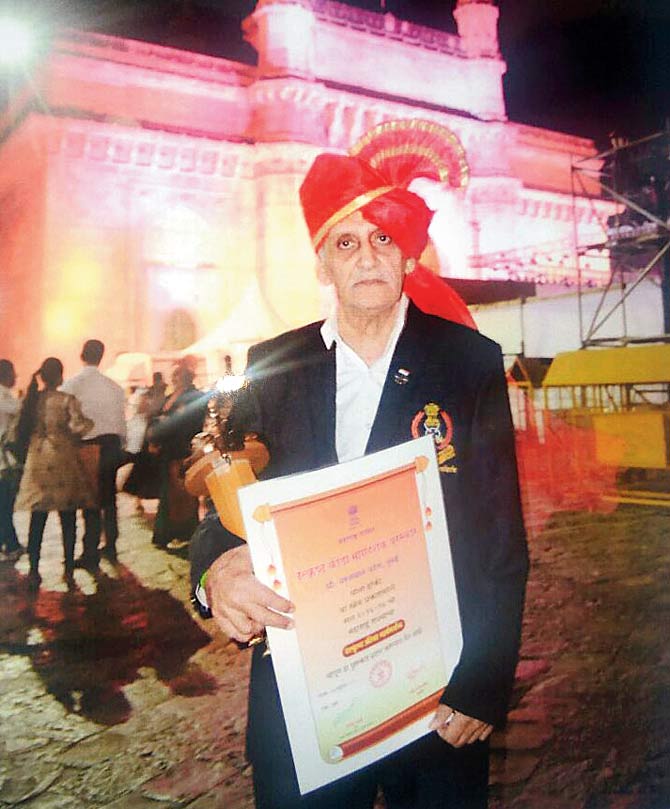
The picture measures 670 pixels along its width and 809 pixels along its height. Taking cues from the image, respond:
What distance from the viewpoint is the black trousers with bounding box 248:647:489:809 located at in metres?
1.02

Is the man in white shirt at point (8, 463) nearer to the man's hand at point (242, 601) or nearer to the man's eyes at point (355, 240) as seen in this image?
the man's eyes at point (355, 240)

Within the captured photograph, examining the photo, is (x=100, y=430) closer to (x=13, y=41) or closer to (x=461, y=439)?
(x=13, y=41)

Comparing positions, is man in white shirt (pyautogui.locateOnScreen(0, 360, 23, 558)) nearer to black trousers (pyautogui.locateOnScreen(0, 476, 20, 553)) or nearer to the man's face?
black trousers (pyautogui.locateOnScreen(0, 476, 20, 553))

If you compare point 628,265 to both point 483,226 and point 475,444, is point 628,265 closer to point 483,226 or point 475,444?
point 483,226

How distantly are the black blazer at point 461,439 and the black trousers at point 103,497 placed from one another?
2.44m

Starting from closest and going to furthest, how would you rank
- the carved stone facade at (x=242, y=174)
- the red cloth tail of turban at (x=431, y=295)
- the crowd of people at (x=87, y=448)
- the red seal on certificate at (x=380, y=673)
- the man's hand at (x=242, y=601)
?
the man's hand at (x=242, y=601)
the red seal on certificate at (x=380, y=673)
the red cloth tail of turban at (x=431, y=295)
the crowd of people at (x=87, y=448)
the carved stone facade at (x=242, y=174)

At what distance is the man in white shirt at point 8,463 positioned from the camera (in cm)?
277

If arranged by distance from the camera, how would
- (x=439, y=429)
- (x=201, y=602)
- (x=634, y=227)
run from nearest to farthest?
(x=201, y=602), (x=439, y=429), (x=634, y=227)

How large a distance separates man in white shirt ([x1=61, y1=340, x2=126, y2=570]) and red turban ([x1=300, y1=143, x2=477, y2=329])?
2.39 m

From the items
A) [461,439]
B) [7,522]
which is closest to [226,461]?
[461,439]

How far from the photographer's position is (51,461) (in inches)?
116

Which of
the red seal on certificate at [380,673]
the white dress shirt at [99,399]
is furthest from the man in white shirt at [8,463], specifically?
A: the red seal on certificate at [380,673]

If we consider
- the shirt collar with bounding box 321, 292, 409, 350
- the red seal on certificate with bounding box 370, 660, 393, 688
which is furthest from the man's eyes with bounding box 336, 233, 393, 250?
the red seal on certificate with bounding box 370, 660, 393, 688

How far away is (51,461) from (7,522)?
0.57 m
